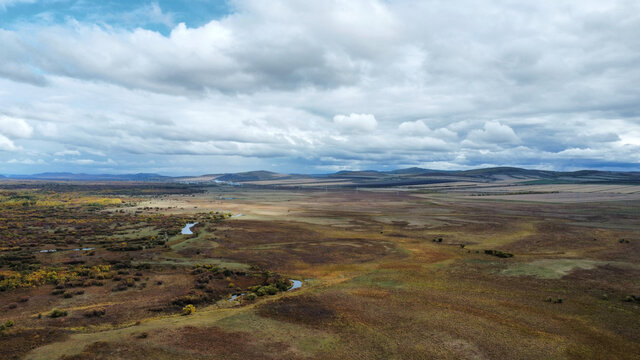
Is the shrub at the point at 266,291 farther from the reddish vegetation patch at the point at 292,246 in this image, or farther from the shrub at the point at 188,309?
the reddish vegetation patch at the point at 292,246

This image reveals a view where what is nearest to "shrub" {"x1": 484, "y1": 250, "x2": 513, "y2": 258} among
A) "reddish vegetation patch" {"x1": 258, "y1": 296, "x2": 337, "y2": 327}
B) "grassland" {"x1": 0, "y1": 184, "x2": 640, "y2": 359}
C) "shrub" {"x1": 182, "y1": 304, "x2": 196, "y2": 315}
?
"grassland" {"x1": 0, "y1": 184, "x2": 640, "y2": 359}

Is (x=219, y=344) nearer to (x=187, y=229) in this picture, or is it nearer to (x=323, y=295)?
(x=323, y=295)

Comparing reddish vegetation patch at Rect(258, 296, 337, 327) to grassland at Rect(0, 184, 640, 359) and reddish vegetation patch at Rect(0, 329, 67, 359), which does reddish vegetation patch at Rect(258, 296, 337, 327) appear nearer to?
grassland at Rect(0, 184, 640, 359)

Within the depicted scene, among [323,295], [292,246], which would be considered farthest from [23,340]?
[292,246]

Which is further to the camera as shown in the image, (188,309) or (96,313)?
(188,309)

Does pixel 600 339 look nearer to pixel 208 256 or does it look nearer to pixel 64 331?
pixel 64 331

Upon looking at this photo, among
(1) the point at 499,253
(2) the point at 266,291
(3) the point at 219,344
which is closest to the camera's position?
(3) the point at 219,344

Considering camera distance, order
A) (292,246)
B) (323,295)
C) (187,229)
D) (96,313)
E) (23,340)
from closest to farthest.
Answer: (23,340) → (96,313) → (323,295) → (292,246) → (187,229)

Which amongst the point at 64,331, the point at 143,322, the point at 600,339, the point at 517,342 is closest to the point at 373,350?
the point at 517,342
